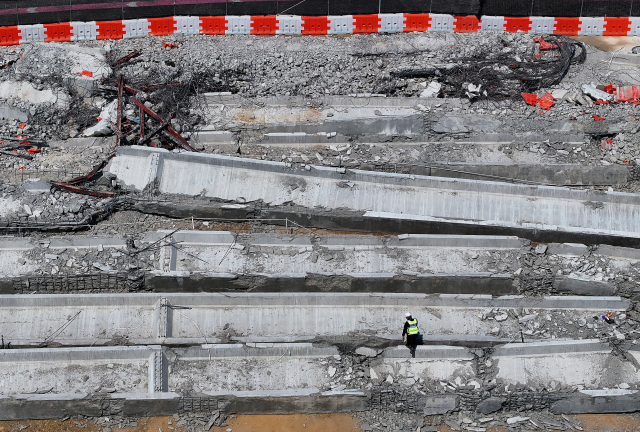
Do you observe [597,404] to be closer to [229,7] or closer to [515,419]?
[515,419]

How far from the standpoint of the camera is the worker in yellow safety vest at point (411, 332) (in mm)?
11374

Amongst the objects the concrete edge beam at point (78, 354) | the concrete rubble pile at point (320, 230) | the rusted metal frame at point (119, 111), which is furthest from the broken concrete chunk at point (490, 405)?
the rusted metal frame at point (119, 111)

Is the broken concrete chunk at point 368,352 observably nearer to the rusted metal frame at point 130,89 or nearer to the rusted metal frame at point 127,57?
the rusted metal frame at point 130,89

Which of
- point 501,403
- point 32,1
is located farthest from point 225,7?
point 501,403

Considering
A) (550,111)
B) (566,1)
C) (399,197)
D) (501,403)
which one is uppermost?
(566,1)

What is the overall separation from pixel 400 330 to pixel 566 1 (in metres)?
11.9

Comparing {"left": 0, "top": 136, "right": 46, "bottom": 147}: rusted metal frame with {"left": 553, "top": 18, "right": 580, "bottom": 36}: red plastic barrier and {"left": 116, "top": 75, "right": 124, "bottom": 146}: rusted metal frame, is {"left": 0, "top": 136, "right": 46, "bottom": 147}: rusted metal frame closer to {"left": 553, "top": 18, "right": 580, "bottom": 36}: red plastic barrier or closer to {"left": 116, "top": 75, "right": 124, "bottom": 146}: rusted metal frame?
{"left": 116, "top": 75, "right": 124, "bottom": 146}: rusted metal frame

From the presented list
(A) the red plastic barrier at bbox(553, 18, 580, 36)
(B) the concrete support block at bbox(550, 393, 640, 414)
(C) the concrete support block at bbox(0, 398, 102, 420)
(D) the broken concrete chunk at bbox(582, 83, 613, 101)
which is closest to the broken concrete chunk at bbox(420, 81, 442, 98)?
(D) the broken concrete chunk at bbox(582, 83, 613, 101)

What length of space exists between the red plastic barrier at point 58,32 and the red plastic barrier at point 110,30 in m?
0.79

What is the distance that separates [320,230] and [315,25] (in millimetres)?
7596

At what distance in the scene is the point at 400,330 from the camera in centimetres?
1261

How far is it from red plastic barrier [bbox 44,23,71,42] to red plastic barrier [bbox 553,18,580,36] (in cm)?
1314

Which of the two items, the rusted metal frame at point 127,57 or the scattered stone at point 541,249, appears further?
the rusted metal frame at point 127,57

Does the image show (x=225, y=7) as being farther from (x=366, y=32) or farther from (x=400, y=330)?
(x=400, y=330)
